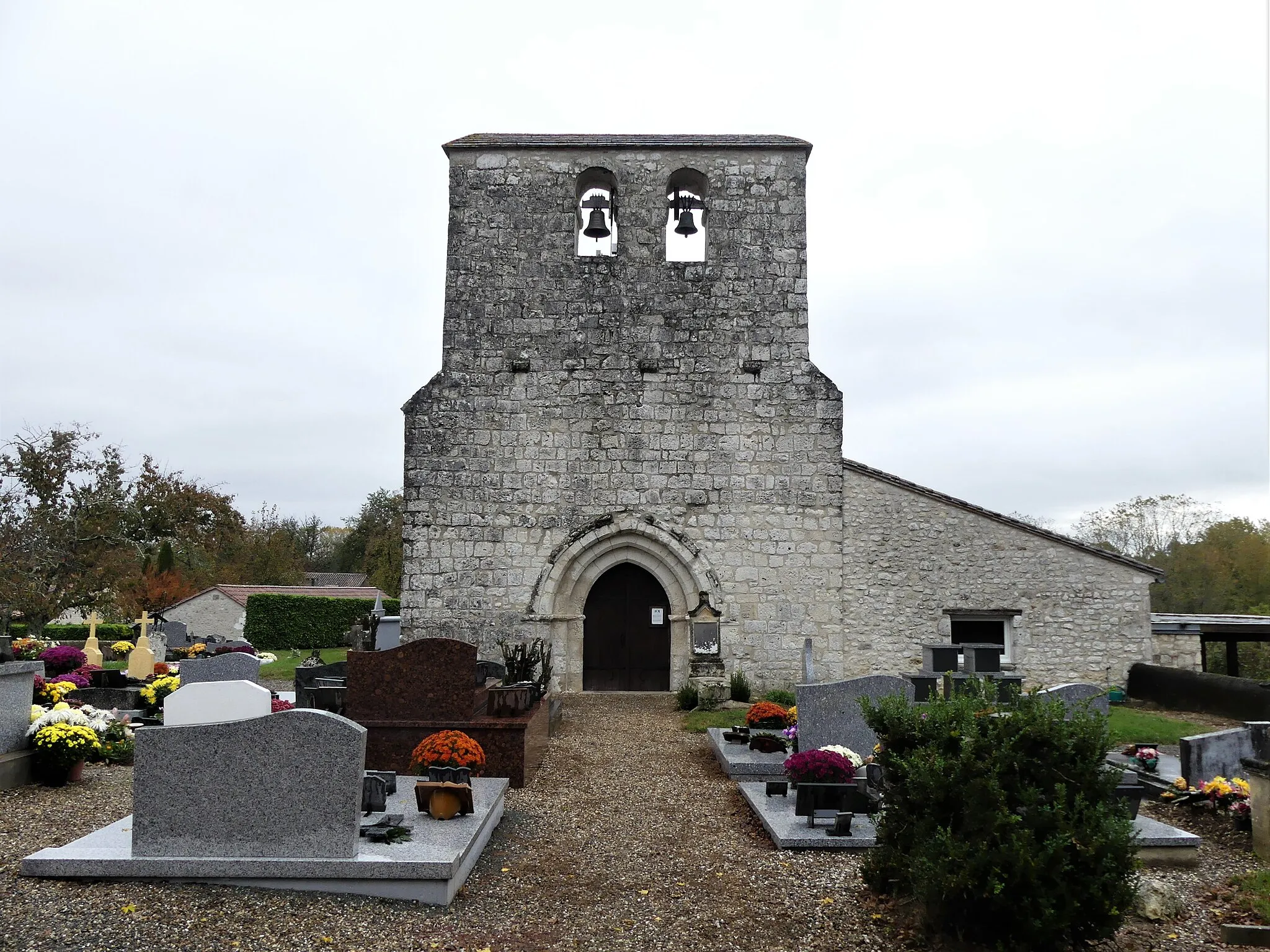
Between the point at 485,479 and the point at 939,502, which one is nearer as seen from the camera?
the point at 485,479

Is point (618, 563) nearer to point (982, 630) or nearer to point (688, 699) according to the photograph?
point (688, 699)

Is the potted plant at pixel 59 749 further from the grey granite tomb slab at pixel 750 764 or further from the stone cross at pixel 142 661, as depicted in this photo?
the stone cross at pixel 142 661

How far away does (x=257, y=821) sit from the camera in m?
4.83

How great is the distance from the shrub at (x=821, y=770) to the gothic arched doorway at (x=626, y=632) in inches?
292

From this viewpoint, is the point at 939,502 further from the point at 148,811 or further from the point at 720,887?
the point at 148,811

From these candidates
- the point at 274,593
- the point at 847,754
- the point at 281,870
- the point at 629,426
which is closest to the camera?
the point at 281,870

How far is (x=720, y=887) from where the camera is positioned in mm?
5301

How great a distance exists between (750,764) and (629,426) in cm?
637

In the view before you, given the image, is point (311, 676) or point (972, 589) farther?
point (972, 589)

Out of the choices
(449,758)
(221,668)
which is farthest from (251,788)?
(221,668)

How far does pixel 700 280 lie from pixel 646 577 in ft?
15.1

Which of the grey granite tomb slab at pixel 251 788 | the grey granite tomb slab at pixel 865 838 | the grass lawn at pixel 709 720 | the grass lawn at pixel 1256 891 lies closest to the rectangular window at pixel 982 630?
the grass lawn at pixel 709 720

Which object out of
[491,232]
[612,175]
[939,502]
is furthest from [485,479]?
[939,502]

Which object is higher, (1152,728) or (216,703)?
(216,703)
